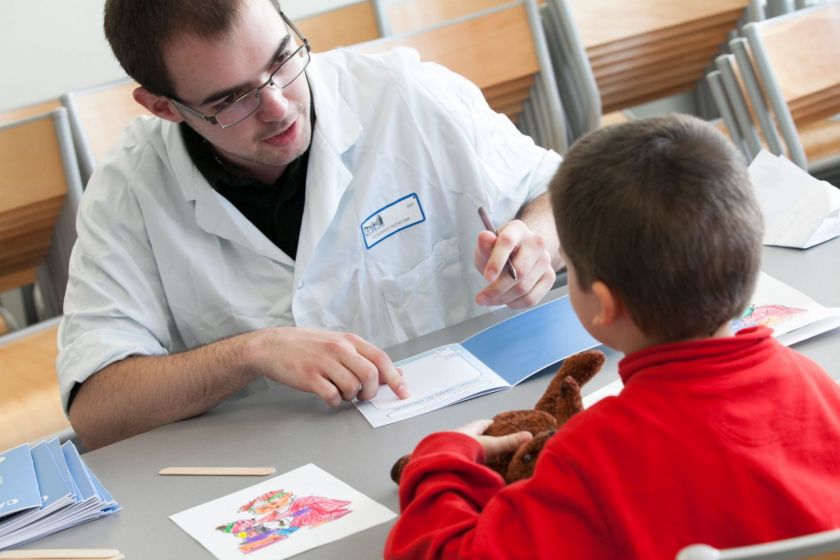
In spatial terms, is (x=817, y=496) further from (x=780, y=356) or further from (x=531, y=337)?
(x=531, y=337)

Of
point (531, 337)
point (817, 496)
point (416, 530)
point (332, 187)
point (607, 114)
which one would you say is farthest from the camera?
point (607, 114)

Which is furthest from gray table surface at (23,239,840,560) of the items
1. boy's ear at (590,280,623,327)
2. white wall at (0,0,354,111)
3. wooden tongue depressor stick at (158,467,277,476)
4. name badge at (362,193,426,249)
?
white wall at (0,0,354,111)

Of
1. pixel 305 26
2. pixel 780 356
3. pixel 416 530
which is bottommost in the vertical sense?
pixel 416 530

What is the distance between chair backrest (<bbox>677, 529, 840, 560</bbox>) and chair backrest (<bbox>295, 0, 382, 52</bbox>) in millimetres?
2879

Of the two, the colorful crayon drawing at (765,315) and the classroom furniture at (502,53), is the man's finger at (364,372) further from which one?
the classroom furniture at (502,53)

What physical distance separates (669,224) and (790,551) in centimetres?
28

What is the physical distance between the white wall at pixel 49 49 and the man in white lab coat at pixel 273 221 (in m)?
2.49

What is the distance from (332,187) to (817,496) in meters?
1.06

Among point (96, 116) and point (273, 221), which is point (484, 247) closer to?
point (273, 221)

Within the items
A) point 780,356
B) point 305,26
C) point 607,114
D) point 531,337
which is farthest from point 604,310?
point 607,114

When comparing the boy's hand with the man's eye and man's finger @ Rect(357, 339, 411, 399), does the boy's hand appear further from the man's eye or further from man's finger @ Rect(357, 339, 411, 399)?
the man's eye

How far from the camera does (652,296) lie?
0.85m

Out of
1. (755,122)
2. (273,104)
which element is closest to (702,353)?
(273,104)

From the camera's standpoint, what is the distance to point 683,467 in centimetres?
82
